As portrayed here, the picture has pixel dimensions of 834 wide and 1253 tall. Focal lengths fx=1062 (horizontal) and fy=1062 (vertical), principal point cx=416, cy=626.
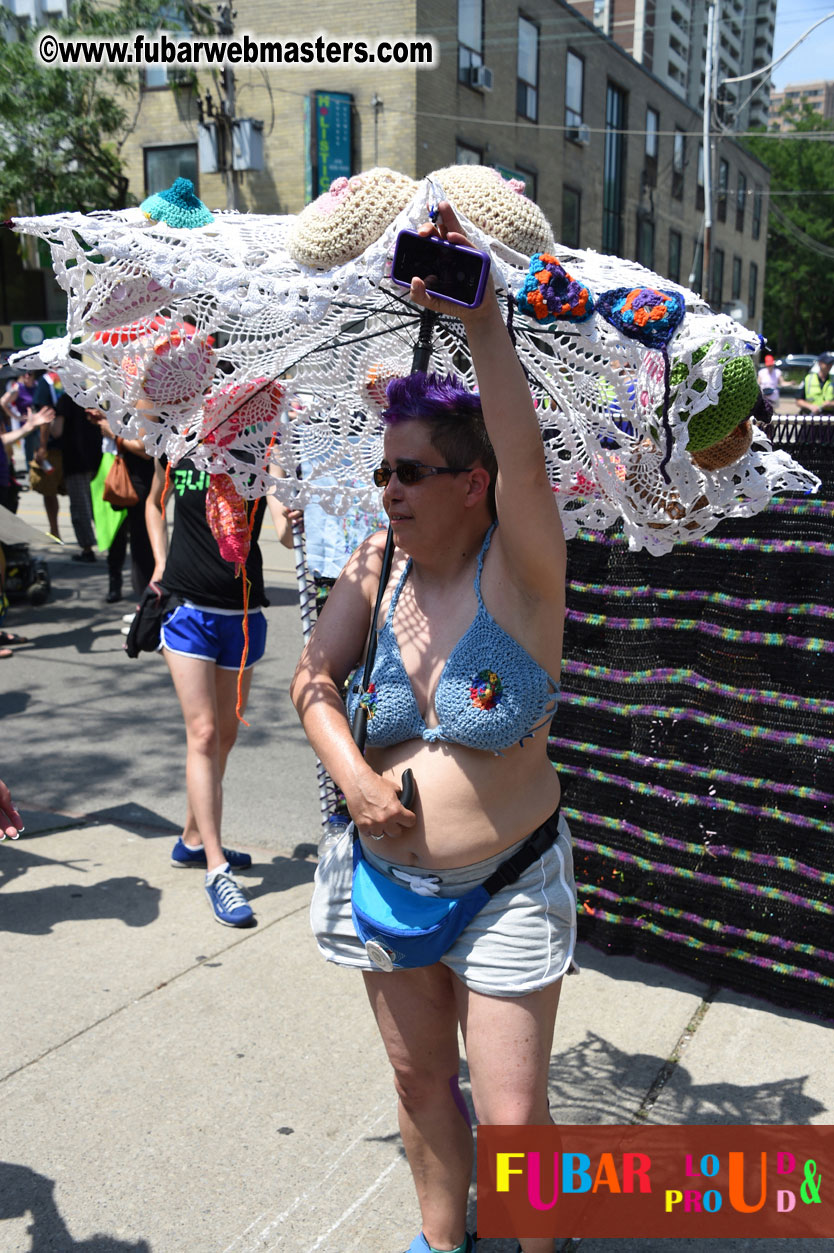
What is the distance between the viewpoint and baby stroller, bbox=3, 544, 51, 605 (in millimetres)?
9273

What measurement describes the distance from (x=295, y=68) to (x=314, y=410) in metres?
22.6

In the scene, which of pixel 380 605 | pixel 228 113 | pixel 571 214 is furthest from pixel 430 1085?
pixel 571 214

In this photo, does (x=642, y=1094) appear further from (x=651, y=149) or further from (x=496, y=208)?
(x=651, y=149)

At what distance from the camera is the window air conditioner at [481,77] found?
77.0 ft

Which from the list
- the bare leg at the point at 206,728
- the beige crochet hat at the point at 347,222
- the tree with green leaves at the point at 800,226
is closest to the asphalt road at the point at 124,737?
the bare leg at the point at 206,728

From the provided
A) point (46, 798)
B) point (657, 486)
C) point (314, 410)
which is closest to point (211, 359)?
point (314, 410)

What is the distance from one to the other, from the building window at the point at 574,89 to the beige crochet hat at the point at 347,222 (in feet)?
98.4

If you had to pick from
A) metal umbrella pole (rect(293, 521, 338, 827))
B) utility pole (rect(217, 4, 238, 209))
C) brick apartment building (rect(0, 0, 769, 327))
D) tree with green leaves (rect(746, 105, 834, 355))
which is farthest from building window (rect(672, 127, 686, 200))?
metal umbrella pole (rect(293, 521, 338, 827))

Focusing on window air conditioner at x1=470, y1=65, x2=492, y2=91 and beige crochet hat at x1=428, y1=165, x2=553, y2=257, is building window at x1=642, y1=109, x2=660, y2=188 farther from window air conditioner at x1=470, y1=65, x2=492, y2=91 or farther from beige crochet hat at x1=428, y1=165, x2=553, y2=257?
beige crochet hat at x1=428, y1=165, x2=553, y2=257

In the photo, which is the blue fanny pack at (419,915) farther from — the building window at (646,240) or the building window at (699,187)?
the building window at (699,187)

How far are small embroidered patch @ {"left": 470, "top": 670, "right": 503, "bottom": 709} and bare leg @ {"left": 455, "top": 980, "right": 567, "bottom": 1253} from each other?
57 centimetres

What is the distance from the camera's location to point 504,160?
84.0 ft

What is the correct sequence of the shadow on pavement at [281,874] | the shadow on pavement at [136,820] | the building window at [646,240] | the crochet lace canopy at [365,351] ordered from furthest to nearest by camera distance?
the building window at [646,240] → the shadow on pavement at [136,820] → the shadow on pavement at [281,874] → the crochet lace canopy at [365,351]

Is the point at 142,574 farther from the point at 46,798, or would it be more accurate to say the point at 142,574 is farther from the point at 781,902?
the point at 781,902
